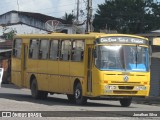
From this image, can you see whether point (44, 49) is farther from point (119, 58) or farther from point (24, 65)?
point (119, 58)

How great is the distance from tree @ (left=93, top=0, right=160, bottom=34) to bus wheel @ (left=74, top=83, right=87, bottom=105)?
53988 mm

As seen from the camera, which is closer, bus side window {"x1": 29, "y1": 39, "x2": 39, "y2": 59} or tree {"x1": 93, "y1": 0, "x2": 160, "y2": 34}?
bus side window {"x1": 29, "y1": 39, "x2": 39, "y2": 59}

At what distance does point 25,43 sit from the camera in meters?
28.0

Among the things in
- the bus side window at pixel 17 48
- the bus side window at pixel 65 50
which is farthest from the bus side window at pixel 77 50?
the bus side window at pixel 17 48

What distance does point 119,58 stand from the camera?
73.8 ft

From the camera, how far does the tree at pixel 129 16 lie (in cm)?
7781

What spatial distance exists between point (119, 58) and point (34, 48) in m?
5.89

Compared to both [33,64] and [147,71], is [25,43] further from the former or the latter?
[147,71]

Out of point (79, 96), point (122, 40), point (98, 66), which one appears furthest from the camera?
point (79, 96)

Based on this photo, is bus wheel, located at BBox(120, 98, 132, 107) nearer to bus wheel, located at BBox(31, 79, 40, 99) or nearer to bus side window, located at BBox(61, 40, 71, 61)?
bus side window, located at BBox(61, 40, 71, 61)

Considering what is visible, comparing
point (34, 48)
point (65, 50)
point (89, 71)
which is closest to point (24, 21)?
point (34, 48)

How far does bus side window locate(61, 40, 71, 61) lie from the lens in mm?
24281

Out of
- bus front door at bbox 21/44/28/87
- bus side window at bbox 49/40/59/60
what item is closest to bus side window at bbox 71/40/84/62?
bus side window at bbox 49/40/59/60

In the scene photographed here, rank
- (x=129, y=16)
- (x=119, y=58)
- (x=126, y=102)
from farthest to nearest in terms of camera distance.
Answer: (x=129, y=16)
(x=126, y=102)
(x=119, y=58)
